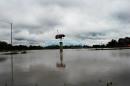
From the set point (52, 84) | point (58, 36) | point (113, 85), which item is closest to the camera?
point (113, 85)

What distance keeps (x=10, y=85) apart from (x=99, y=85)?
7059mm

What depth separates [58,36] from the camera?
6038 cm

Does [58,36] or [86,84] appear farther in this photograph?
[58,36]

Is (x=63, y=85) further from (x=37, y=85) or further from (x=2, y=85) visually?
(x=2, y=85)

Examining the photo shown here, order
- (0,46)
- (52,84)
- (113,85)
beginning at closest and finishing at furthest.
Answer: (113,85), (52,84), (0,46)

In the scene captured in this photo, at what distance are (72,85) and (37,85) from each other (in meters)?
2.77

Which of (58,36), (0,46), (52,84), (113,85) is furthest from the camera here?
(0,46)

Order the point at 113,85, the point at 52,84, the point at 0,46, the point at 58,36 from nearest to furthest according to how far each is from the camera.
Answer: the point at 113,85 → the point at 52,84 → the point at 58,36 → the point at 0,46

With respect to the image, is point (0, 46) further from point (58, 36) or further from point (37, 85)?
point (37, 85)

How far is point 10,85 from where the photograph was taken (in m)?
16.1

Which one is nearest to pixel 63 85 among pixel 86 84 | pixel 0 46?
pixel 86 84

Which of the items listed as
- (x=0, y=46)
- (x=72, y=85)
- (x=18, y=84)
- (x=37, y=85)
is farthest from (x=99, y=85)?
(x=0, y=46)

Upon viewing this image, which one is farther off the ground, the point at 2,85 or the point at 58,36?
the point at 58,36

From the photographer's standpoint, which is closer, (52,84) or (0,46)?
(52,84)
